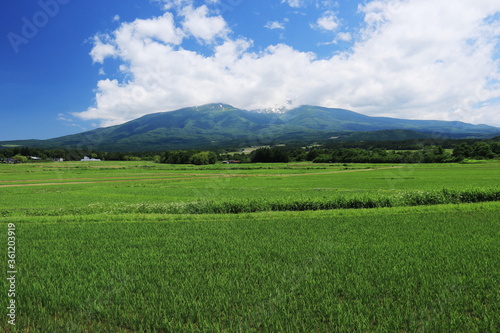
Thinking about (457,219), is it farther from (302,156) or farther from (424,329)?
(302,156)

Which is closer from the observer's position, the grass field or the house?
the grass field

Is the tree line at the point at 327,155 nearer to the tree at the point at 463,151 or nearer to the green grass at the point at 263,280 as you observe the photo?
the tree at the point at 463,151

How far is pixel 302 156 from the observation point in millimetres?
139500

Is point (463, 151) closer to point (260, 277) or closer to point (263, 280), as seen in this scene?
point (260, 277)

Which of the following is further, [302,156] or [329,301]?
[302,156]

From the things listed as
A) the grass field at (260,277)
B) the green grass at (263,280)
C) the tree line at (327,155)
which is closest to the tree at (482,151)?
the tree line at (327,155)

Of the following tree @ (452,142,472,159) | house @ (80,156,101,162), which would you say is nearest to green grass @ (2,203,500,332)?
tree @ (452,142,472,159)

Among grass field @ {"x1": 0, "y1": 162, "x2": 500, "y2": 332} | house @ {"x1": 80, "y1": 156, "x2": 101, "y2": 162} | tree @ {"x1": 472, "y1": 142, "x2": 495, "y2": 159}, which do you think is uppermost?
house @ {"x1": 80, "y1": 156, "x2": 101, "y2": 162}

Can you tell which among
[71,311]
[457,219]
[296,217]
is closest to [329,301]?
[71,311]

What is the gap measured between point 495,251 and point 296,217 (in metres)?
9.48

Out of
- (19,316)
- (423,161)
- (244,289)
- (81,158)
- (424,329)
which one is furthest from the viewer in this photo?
(81,158)

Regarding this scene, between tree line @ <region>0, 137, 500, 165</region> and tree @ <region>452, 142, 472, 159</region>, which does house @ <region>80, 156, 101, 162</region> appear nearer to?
tree line @ <region>0, 137, 500, 165</region>

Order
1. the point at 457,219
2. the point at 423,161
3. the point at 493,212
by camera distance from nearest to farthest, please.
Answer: the point at 457,219 < the point at 493,212 < the point at 423,161

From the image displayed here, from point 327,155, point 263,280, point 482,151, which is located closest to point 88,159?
point 327,155
